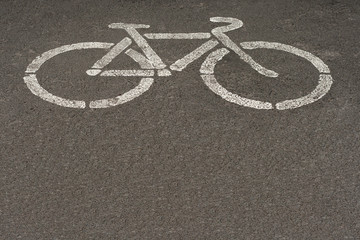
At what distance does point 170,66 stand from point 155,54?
23 centimetres

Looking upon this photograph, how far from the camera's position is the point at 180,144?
5570 millimetres

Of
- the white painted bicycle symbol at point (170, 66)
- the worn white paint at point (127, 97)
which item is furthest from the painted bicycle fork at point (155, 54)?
the worn white paint at point (127, 97)

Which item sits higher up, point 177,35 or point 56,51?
point 56,51

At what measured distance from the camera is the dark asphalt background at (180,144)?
488cm

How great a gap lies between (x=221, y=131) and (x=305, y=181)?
84 cm

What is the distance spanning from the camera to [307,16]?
24.1 ft

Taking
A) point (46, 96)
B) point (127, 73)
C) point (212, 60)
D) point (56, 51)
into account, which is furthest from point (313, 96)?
point (56, 51)

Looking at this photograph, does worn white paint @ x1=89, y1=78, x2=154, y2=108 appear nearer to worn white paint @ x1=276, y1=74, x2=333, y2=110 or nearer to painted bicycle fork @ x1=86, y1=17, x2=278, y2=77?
painted bicycle fork @ x1=86, y1=17, x2=278, y2=77

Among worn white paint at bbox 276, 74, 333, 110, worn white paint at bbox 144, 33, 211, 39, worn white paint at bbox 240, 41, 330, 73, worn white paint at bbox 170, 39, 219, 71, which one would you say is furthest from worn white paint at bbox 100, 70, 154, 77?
worn white paint at bbox 276, 74, 333, 110

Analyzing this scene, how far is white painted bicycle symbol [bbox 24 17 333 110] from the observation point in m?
6.04

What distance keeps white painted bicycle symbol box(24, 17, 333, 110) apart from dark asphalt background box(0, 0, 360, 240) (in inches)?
3.0

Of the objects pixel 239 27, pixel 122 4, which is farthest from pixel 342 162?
pixel 122 4

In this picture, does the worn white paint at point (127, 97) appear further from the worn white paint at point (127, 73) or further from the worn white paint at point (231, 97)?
the worn white paint at point (231, 97)

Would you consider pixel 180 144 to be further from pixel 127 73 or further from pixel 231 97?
pixel 127 73
